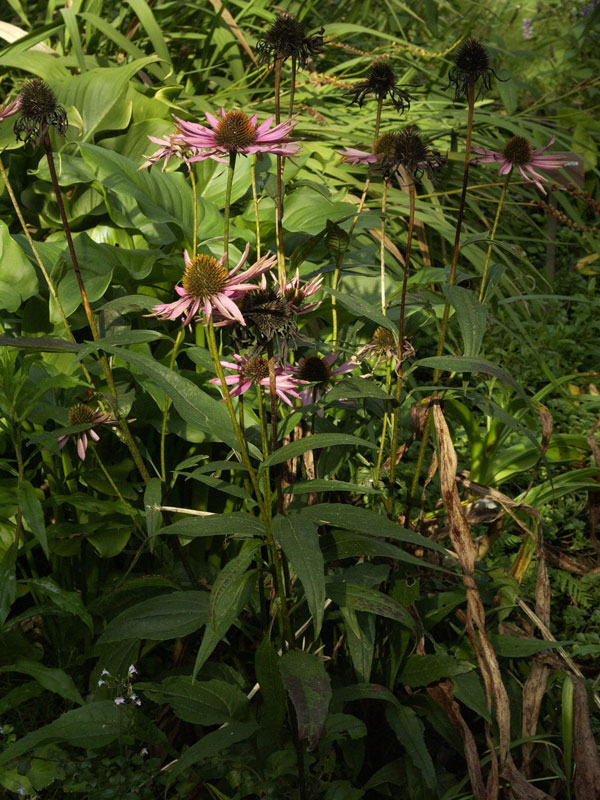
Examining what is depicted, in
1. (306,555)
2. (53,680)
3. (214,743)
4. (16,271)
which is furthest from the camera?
(16,271)

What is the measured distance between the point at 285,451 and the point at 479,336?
0.94 ft

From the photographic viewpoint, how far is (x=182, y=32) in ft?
9.61

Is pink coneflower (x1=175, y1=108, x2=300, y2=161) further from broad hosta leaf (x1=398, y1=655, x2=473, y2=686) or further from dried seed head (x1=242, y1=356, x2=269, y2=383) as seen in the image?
broad hosta leaf (x1=398, y1=655, x2=473, y2=686)

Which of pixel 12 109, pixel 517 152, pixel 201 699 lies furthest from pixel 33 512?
pixel 517 152

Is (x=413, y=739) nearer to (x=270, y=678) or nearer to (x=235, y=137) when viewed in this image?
(x=270, y=678)

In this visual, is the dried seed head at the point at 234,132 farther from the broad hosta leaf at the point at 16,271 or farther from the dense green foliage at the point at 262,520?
the broad hosta leaf at the point at 16,271

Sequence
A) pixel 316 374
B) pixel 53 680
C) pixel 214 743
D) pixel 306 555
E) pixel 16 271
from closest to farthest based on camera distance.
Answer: pixel 306 555 < pixel 214 743 < pixel 53 680 < pixel 316 374 < pixel 16 271

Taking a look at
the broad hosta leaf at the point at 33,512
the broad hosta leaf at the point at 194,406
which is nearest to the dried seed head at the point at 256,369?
the broad hosta leaf at the point at 194,406

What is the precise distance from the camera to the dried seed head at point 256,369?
111cm

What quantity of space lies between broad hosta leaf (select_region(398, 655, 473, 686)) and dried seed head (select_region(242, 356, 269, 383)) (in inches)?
17.6

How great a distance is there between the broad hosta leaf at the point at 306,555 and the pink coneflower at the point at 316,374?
0.34 meters

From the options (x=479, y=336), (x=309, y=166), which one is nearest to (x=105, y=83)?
(x=309, y=166)

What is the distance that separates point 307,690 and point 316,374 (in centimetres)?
49

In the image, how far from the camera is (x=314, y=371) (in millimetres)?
1195
